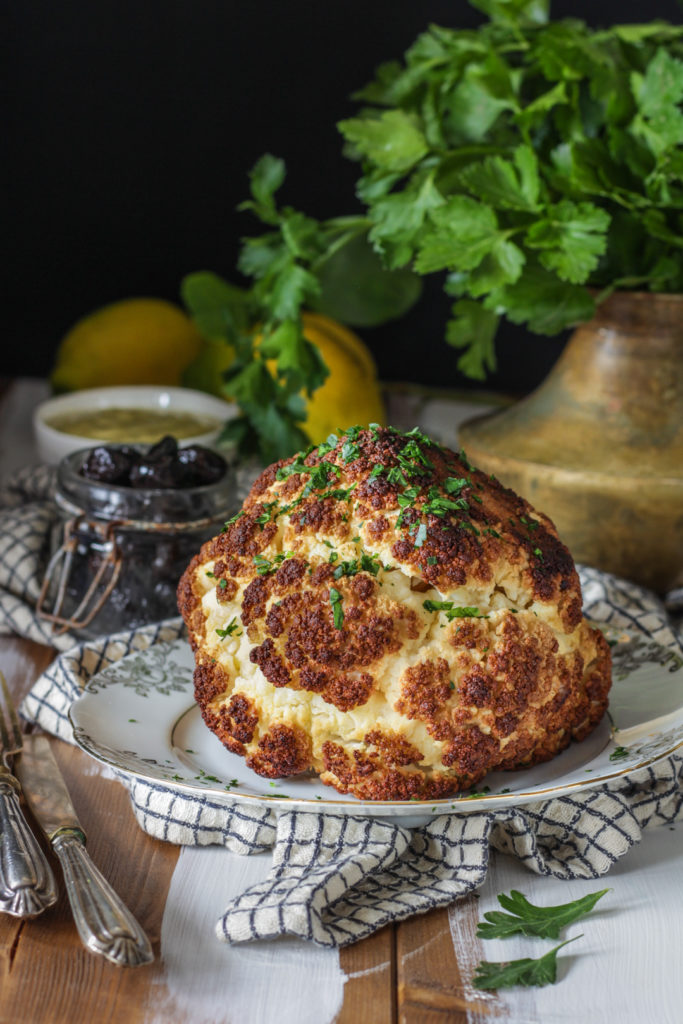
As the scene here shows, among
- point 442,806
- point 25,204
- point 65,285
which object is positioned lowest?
point 65,285

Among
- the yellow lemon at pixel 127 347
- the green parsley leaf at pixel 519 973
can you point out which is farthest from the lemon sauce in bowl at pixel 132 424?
the green parsley leaf at pixel 519 973

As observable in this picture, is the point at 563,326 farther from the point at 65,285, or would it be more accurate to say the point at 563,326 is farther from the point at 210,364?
the point at 65,285

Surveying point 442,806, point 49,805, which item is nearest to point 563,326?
point 442,806

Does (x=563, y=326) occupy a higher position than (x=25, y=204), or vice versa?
(x=563, y=326)

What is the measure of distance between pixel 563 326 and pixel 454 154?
0.29 metres

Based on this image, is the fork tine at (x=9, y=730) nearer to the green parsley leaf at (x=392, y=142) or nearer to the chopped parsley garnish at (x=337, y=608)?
the chopped parsley garnish at (x=337, y=608)

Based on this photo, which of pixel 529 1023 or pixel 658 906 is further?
pixel 658 906

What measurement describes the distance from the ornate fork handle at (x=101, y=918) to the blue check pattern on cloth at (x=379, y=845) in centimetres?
8

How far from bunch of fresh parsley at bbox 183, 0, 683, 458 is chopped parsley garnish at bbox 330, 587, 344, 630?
65 cm

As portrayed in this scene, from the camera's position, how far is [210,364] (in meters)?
2.15

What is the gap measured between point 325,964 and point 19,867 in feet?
0.82

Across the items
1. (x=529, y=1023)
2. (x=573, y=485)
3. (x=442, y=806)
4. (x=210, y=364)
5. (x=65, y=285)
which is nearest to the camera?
(x=529, y=1023)

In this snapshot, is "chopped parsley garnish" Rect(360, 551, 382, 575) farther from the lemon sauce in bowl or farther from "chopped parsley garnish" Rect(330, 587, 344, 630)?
the lemon sauce in bowl

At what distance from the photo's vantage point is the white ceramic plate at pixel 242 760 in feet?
2.97
